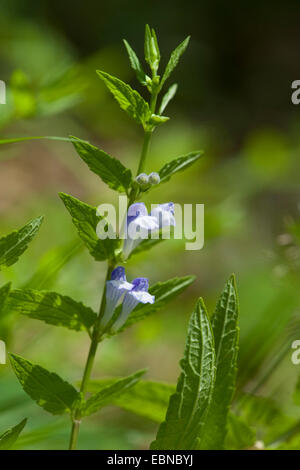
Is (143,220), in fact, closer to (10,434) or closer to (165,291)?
(165,291)

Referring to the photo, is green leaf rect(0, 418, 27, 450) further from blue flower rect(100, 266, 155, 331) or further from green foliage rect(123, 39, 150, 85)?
green foliage rect(123, 39, 150, 85)

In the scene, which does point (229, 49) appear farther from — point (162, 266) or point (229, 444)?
point (229, 444)

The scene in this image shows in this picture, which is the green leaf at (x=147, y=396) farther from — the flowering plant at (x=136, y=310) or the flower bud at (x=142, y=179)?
the flower bud at (x=142, y=179)

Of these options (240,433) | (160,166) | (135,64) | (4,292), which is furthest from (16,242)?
(160,166)

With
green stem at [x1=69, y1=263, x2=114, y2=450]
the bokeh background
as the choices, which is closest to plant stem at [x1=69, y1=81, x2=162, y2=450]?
green stem at [x1=69, y1=263, x2=114, y2=450]
